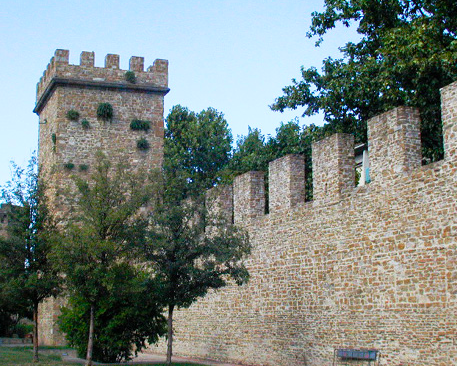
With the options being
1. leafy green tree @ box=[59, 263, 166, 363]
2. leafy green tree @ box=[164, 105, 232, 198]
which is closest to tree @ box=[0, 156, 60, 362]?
leafy green tree @ box=[59, 263, 166, 363]

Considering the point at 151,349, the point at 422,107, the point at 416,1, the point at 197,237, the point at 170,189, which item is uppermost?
the point at 416,1

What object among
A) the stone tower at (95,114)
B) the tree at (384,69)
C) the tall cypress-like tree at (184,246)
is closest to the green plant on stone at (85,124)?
the stone tower at (95,114)

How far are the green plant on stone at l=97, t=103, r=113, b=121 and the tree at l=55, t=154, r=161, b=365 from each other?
1132 cm

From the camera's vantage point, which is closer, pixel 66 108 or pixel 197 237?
pixel 197 237

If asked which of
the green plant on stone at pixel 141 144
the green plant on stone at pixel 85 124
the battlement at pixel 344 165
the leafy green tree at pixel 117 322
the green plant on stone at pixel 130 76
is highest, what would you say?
the green plant on stone at pixel 130 76

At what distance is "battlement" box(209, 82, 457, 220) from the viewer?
14.3 metres

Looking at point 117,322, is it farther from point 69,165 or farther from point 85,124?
point 85,124

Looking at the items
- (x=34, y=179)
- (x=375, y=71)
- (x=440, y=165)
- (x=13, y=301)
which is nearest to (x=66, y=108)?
(x=34, y=179)

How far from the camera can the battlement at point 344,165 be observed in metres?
14.3

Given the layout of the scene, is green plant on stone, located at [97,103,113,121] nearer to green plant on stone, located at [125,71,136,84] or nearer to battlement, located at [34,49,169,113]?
battlement, located at [34,49,169,113]

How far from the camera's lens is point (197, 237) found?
57.3ft

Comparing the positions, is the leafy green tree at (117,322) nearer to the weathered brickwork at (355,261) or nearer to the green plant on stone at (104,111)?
the weathered brickwork at (355,261)

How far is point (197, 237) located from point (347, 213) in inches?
143

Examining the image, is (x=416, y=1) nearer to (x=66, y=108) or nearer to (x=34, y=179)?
(x=34, y=179)
